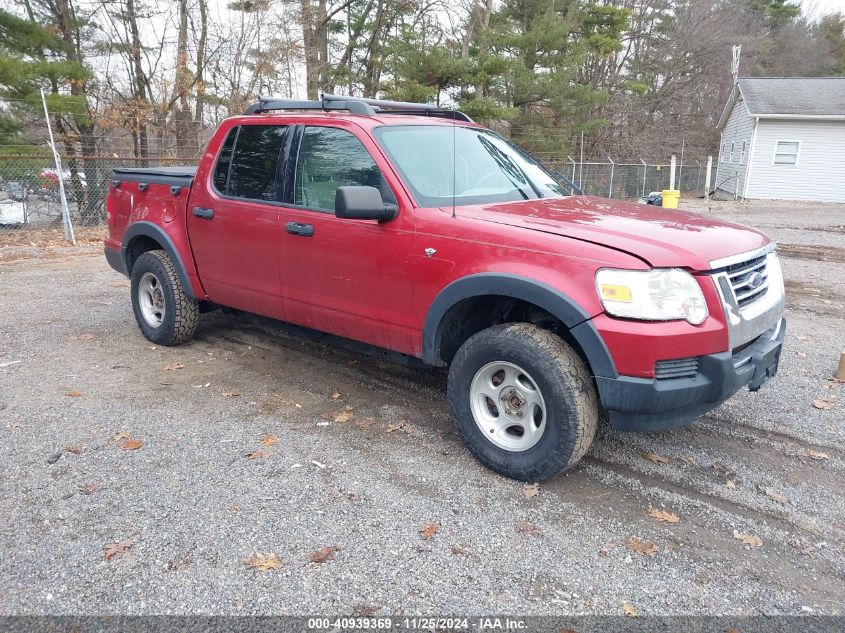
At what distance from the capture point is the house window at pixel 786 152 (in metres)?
25.0

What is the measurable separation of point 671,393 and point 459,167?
2.06 m

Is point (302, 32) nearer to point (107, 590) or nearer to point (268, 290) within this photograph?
point (268, 290)

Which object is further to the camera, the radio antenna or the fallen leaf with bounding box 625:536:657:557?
the radio antenna

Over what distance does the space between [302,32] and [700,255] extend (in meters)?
20.3

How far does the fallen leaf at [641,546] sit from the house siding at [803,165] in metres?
26.4

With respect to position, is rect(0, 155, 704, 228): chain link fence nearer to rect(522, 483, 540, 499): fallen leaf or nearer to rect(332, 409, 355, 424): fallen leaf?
rect(332, 409, 355, 424): fallen leaf

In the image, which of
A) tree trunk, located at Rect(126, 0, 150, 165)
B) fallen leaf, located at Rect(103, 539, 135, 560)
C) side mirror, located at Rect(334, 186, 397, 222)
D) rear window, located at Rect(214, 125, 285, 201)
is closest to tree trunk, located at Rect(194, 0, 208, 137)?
tree trunk, located at Rect(126, 0, 150, 165)

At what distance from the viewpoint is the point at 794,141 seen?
2498 centimetres

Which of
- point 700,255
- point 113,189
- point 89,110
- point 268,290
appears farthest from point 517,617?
point 89,110

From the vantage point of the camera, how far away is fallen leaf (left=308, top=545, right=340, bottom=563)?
286cm

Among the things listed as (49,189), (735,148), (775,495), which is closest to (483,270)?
(775,495)

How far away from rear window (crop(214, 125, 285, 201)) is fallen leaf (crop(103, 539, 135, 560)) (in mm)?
2497

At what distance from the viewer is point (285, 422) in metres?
4.29

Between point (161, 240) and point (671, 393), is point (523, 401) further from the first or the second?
point (161, 240)
